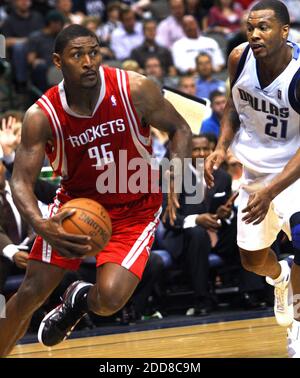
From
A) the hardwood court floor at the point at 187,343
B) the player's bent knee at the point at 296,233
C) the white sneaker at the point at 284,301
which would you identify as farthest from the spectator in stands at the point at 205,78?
the player's bent knee at the point at 296,233

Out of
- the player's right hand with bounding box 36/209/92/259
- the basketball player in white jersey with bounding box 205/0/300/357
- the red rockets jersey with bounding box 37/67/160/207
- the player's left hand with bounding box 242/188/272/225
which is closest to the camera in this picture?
the player's right hand with bounding box 36/209/92/259

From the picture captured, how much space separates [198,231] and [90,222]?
328 cm

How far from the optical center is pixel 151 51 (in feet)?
40.9

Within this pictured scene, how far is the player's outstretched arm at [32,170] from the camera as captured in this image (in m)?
5.34

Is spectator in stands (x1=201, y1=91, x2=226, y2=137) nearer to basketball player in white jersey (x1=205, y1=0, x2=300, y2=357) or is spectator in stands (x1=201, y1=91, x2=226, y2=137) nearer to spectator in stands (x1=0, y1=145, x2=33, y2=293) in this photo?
spectator in stands (x1=0, y1=145, x2=33, y2=293)

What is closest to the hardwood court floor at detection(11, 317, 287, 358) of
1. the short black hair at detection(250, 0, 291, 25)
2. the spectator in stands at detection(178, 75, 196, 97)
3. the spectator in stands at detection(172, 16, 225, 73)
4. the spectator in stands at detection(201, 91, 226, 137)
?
the short black hair at detection(250, 0, 291, 25)

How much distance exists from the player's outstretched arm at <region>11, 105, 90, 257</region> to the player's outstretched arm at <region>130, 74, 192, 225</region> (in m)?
0.56

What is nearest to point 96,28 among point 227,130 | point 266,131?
point 227,130

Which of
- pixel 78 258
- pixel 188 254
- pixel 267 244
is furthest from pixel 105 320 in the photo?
pixel 78 258

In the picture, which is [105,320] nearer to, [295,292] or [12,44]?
[295,292]

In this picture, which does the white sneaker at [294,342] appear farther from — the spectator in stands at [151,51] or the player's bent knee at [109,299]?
the spectator in stands at [151,51]

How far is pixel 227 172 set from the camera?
30.0ft

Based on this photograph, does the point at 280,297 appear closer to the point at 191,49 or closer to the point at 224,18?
the point at 191,49

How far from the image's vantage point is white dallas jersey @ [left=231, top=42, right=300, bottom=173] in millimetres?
6039
